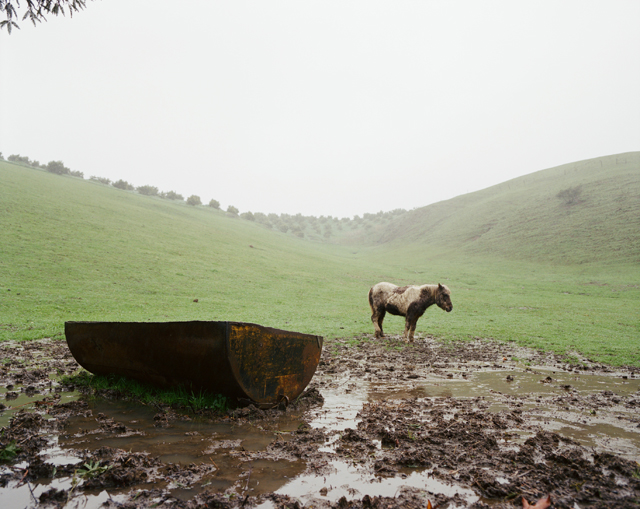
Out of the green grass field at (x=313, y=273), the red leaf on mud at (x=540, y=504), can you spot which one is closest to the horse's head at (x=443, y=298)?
the green grass field at (x=313, y=273)

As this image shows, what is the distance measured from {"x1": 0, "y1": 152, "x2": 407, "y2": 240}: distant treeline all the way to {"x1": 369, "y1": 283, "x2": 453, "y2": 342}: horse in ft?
236

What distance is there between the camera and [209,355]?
178 inches

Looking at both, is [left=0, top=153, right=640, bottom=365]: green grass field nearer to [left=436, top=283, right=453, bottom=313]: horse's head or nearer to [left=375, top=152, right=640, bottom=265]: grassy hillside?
[left=375, top=152, right=640, bottom=265]: grassy hillside

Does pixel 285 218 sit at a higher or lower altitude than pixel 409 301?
higher

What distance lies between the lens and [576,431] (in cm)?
461

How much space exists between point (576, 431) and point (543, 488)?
201 cm

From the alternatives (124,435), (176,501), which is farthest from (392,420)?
(124,435)

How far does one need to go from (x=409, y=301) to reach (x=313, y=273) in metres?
23.0

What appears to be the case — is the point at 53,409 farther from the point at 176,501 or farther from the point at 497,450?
the point at 497,450

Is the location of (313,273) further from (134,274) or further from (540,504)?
(540,504)

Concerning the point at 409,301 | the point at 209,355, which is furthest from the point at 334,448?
the point at 409,301

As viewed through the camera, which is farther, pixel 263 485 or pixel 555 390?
pixel 555 390

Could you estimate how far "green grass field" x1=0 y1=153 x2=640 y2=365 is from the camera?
1513cm

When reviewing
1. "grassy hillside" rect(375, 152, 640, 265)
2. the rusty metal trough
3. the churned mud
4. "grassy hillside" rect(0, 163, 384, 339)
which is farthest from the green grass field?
the rusty metal trough
